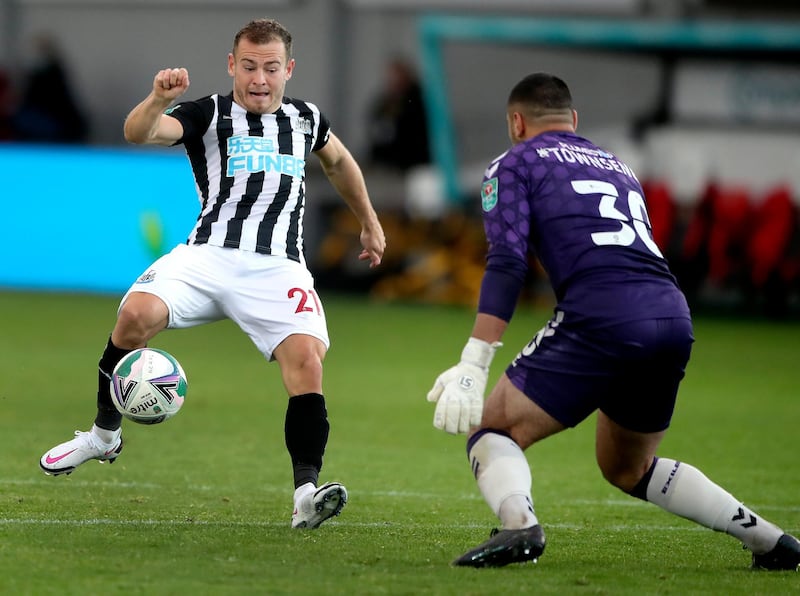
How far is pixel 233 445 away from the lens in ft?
27.0

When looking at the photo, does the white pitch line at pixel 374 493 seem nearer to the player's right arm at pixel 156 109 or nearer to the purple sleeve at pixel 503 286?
the player's right arm at pixel 156 109

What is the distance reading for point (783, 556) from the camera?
5.19 meters

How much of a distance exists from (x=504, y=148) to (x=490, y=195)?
1467 centimetres

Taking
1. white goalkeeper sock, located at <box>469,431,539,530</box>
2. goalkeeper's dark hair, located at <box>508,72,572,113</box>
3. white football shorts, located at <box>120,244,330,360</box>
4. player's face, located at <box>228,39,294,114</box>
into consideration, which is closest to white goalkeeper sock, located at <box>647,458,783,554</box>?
white goalkeeper sock, located at <box>469,431,539,530</box>

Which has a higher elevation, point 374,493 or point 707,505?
point 707,505

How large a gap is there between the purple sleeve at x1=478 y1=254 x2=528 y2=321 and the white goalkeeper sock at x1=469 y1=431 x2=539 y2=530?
50 centimetres

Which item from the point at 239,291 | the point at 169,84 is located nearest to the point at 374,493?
the point at 239,291

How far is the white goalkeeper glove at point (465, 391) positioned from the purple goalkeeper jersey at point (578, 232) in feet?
1.15

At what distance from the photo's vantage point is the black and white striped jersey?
6.12 meters

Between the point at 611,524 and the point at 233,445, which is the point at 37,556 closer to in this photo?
the point at 611,524

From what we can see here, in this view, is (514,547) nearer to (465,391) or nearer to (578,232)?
(465,391)

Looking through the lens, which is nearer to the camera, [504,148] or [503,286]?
[503,286]

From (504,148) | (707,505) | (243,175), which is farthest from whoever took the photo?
(504,148)

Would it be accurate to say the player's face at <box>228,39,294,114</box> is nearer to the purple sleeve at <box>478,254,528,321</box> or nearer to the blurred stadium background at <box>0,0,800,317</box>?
the purple sleeve at <box>478,254,528,321</box>
